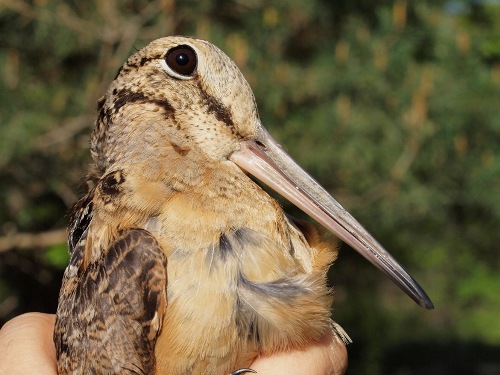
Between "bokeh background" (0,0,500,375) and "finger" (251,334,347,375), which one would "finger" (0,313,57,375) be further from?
"bokeh background" (0,0,500,375)

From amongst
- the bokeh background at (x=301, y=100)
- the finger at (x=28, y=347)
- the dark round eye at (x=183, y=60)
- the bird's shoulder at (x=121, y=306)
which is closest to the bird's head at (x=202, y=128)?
the dark round eye at (x=183, y=60)

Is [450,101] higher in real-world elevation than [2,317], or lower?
higher

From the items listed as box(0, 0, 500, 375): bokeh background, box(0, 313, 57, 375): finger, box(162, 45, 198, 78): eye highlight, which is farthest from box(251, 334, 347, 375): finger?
box(0, 0, 500, 375): bokeh background

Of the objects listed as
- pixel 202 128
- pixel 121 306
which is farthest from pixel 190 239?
pixel 202 128

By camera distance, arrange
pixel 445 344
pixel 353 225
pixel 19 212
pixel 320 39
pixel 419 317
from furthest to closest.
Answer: pixel 419 317
pixel 445 344
pixel 320 39
pixel 19 212
pixel 353 225

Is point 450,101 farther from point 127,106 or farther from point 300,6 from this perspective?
point 127,106

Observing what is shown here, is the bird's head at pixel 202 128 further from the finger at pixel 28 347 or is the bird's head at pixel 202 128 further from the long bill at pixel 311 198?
the finger at pixel 28 347

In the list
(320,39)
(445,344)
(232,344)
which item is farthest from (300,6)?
(445,344)
